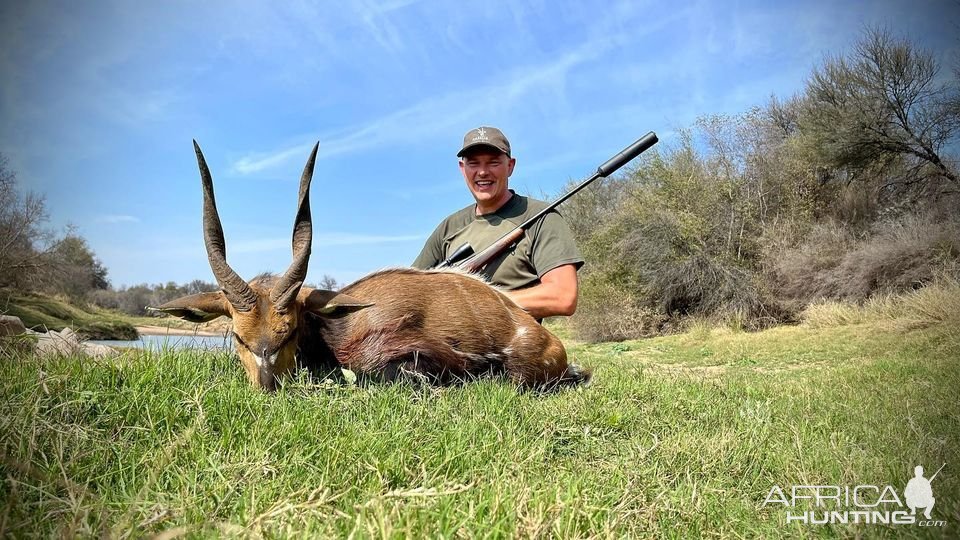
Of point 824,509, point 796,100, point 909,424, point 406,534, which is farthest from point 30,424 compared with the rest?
point 796,100

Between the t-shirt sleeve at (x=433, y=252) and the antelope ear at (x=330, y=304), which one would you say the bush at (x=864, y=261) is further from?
the antelope ear at (x=330, y=304)

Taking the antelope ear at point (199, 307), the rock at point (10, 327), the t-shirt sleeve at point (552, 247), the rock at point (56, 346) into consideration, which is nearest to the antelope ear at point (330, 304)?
the antelope ear at point (199, 307)

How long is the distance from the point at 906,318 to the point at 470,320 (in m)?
14.1

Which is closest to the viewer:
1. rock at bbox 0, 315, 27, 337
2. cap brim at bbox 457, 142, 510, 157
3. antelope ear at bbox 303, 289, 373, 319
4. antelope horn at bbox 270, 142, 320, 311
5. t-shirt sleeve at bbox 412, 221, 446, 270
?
antelope horn at bbox 270, 142, 320, 311

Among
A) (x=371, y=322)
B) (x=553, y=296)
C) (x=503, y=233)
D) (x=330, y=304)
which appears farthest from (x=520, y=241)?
(x=330, y=304)

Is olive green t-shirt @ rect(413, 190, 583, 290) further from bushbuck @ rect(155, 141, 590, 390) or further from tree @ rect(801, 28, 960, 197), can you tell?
tree @ rect(801, 28, 960, 197)

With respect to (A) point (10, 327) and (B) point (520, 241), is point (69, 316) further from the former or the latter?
(B) point (520, 241)

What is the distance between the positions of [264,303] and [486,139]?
300cm

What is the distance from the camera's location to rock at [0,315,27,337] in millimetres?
4262

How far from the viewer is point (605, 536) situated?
1896mm

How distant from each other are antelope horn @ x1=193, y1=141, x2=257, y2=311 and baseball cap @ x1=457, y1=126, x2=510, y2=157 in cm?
279

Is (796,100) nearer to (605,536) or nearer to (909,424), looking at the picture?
(909,424)

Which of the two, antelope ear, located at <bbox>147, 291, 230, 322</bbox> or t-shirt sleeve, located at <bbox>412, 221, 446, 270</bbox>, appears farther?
t-shirt sleeve, located at <bbox>412, 221, 446, 270</bbox>

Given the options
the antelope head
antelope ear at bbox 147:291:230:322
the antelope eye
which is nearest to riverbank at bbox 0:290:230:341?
antelope ear at bbox 147:291:230:322
